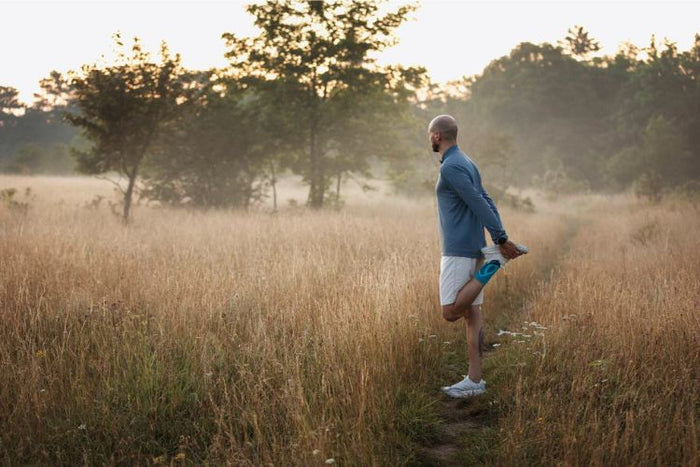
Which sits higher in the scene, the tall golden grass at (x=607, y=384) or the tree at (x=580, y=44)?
the tree at (x=580, y=44)

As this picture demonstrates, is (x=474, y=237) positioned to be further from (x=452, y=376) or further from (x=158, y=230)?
(x=158, y=230)

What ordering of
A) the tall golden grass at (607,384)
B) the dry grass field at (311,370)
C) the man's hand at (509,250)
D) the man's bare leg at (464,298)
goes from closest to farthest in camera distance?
the tall golden grass at (607,384), the dry grass field at (311,370), the man's hand at (509,250), the man's bare leg at (464,298)

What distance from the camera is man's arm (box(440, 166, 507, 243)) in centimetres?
385

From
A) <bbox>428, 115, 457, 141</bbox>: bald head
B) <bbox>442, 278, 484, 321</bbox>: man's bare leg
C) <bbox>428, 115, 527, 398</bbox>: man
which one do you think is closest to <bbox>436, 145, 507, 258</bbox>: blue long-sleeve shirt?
<bbox>428, 115, 527, 398</bbox>: man

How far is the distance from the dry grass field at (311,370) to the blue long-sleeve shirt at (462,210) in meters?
1.13

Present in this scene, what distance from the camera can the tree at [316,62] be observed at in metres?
18.4

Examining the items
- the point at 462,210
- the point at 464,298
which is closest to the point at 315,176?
the point at 462,210

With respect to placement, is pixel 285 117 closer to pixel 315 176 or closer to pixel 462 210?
pixel 315 176

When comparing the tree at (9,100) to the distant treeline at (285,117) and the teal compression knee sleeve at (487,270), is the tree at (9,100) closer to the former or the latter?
the distant treeline at (285,117)

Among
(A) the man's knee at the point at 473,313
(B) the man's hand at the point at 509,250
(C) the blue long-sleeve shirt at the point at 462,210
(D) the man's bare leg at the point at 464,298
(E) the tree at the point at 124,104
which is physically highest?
(E) the tree at the point at 124,104

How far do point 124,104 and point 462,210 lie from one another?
13922 mm

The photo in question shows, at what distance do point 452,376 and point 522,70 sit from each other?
57.6 meters

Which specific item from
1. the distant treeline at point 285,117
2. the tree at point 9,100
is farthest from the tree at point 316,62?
the tree at point 9,100

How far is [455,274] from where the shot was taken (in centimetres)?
403
